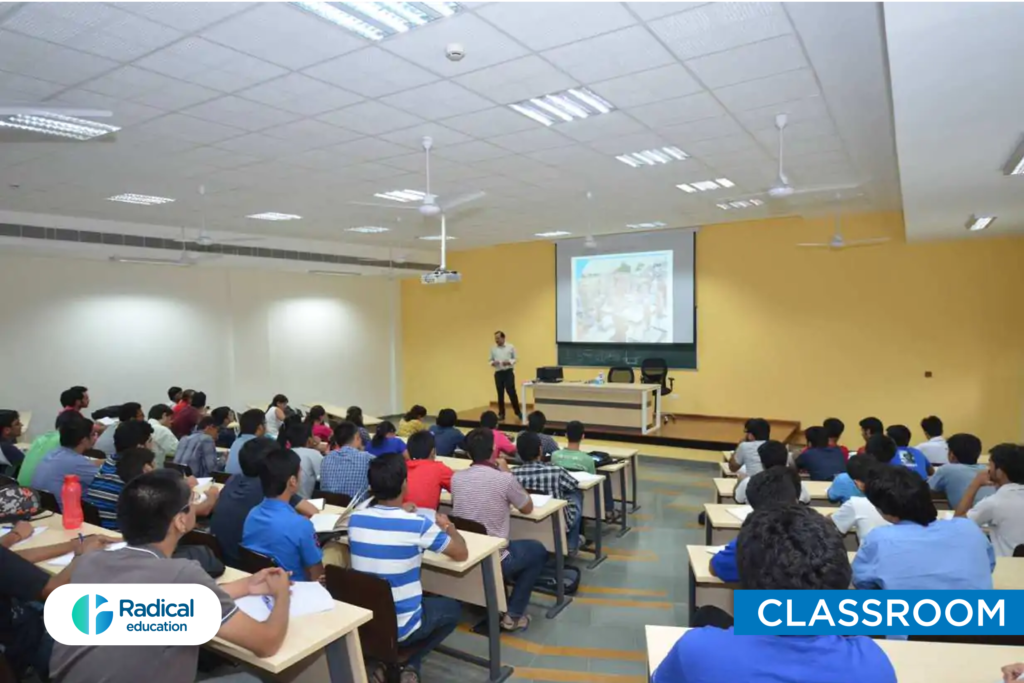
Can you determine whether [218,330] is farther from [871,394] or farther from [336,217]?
[871,394]

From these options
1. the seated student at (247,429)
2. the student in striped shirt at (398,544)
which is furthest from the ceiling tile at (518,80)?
the seated student at (247,429)

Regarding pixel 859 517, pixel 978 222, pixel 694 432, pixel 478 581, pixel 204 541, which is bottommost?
pixel 694 432

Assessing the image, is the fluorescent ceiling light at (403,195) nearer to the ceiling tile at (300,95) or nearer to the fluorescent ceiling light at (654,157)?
the fluorescent ceiling light at (654,157)

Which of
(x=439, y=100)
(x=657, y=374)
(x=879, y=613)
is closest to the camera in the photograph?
(x=879, y=613)

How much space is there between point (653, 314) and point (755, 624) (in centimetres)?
856

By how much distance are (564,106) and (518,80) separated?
1.89ft

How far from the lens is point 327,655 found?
2.12 metres

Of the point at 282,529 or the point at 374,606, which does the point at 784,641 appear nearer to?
the point at 374,606

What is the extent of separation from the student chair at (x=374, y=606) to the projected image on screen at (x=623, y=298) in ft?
25.7

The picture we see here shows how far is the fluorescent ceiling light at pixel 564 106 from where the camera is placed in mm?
3695

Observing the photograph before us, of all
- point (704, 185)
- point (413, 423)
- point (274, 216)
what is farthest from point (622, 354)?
→ point (274, 216)

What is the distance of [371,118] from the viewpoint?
399cm

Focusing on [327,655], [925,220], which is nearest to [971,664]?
[327,655]

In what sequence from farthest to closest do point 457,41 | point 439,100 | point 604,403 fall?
point 604,403 → point 439,100 → point 457,41
